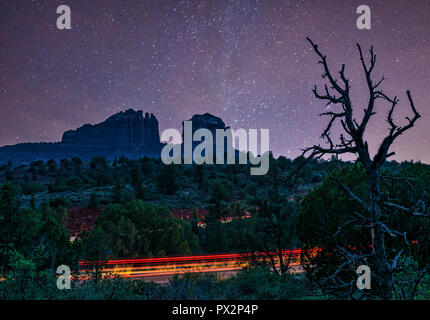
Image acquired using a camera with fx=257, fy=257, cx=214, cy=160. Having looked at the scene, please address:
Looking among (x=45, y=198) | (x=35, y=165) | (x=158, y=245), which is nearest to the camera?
(x=158, y=245)

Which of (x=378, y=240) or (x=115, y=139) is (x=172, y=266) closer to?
(x=378, y=240)

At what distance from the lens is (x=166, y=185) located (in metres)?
49.4

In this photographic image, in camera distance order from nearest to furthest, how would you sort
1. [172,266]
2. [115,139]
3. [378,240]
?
[378,240] → [172,266] → [115,139]

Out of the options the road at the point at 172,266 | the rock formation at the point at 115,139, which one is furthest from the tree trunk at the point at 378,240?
the rock formation at the point at 115,139

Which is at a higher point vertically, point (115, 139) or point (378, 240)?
point (115, 139)

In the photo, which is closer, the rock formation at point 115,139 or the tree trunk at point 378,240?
the tree trunk at point 378,240

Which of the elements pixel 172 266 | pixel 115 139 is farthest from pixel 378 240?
pixel 115 139

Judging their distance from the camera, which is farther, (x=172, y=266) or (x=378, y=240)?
(x=172, y=266)

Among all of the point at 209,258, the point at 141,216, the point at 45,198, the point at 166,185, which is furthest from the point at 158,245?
the point at 45,198

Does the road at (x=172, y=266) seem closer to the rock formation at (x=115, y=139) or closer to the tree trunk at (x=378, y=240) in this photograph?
the tree trunk at (x=378, y=240)

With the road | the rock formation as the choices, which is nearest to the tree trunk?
the road

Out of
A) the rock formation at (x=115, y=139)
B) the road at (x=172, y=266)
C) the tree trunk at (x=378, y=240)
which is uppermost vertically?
the rock formation at (x=115, y=139)
